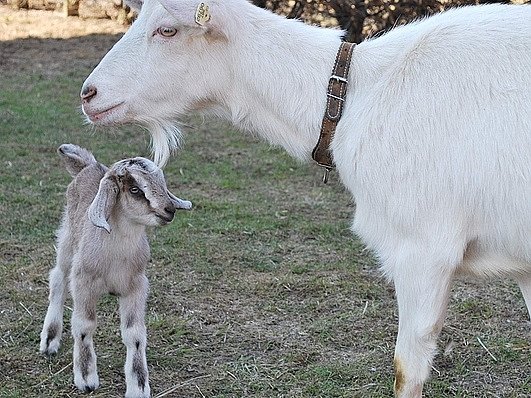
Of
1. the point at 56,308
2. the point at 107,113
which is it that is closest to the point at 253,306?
the point at 56,308

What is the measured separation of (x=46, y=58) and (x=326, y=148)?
8081 mm

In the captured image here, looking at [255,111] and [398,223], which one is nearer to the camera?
[398,223]

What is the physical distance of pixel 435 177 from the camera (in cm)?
281

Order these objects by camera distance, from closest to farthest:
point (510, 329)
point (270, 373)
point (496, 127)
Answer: point (496, 127) < point (270, 373) < point (510, 329)

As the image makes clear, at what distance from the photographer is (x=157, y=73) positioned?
3.18 meters

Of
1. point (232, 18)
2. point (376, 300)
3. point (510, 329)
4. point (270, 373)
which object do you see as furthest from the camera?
point (376, 300)

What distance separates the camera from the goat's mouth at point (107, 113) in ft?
10.6

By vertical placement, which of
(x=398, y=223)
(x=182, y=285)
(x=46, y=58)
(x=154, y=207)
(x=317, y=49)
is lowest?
(x=46, y=58)

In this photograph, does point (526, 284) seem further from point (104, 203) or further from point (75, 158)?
point (75, 158)

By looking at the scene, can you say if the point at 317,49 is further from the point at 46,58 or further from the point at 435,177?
the point at 46,58

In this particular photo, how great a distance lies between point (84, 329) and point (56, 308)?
0.46 meters

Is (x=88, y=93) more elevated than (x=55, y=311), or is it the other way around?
(x=88, y=93)

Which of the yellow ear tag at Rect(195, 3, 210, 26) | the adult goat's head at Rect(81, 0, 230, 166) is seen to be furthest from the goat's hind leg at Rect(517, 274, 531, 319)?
the yellow ear tag at Rect(195, 3, 210, 26)

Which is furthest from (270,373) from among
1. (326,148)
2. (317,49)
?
(317,49)
